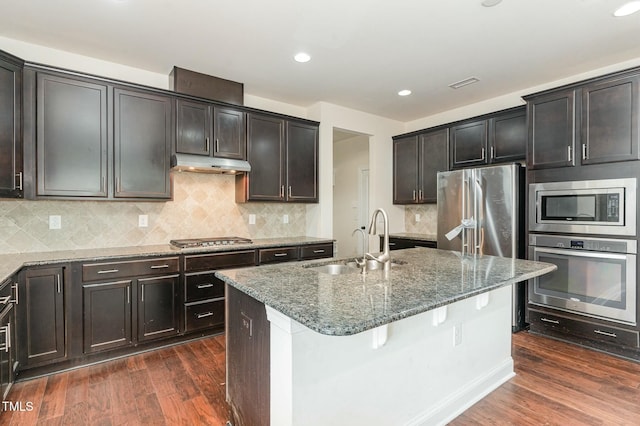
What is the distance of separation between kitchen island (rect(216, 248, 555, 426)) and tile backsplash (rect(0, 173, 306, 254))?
1.96m

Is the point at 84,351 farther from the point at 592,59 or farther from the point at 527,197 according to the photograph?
the point at 592,59

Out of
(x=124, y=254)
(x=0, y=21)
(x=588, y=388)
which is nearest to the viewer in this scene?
(x=588, y=388)

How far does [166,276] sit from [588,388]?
3.45 meters

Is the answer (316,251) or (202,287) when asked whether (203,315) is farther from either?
(316,251)

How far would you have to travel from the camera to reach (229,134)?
3621 millimetres

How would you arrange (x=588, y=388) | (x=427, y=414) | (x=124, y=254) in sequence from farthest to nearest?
(x=124, y=254)
(x=588, y=388)
(x=427, y=414)

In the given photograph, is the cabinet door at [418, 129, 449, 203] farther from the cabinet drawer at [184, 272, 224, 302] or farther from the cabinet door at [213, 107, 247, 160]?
the cabinet drawer at [184, 272, 224, 302]

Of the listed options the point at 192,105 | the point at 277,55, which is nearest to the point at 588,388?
the point at 277,55

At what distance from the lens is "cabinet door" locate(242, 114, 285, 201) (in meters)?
3.80

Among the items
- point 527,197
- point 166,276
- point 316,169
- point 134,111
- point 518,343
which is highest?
point 134,111

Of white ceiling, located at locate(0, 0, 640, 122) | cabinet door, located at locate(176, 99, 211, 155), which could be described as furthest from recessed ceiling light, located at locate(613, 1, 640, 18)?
cabinet door, located at locate(176, 99, 211, 155)

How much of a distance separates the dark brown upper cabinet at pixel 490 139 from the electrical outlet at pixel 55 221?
14.7ft

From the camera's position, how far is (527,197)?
3.41m

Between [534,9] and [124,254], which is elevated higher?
[534,9]
